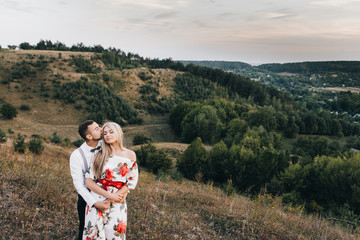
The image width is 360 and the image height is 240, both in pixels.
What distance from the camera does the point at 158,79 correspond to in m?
74.1

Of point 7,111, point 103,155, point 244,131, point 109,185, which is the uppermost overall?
point 103,155

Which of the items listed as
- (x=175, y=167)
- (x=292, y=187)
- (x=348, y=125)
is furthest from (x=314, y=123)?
(x=175, y=167)

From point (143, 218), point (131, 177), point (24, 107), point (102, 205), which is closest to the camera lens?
point (102, 205)

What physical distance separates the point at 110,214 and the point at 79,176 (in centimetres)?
69

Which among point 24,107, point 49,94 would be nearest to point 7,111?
point 24,107

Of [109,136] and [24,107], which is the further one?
[24,107]

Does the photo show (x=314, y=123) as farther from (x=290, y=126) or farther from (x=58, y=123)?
(x=58, y=123)

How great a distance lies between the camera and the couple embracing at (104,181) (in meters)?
2.90

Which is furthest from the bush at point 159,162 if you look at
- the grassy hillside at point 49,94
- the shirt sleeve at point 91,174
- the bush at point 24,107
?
the bush at point 24,107

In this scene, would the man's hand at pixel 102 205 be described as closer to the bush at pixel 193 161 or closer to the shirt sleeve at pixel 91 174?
the shirt sleeve at pixel 91 174

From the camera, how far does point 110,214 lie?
9.72 feet

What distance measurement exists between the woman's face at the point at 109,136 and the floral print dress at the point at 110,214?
0.24 m

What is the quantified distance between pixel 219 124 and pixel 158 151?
2384cm

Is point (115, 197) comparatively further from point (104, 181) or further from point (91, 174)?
point (91, 174)
